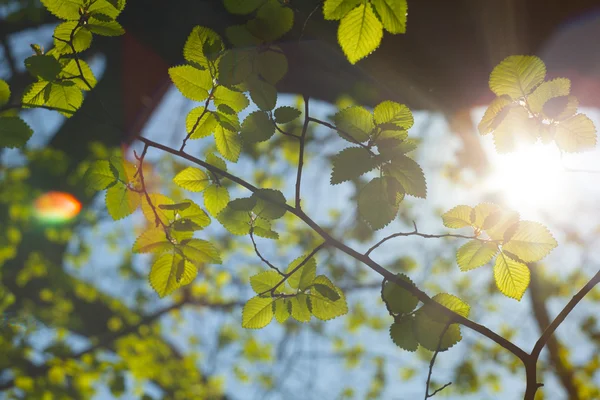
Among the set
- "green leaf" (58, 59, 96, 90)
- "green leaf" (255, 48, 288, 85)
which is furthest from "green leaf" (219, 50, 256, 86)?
"green leaf" (58, 59, 96, 90)

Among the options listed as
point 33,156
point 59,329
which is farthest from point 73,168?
point 59,329

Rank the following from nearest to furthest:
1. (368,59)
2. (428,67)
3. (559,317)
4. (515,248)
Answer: (559,317) → (515,248) → (368,59) → (428,67)

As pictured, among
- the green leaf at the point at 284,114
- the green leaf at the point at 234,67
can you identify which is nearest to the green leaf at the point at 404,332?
the green leaf at the point at 284,114

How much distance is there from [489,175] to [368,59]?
11.4ft

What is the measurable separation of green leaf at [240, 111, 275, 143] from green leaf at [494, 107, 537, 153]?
50 cm

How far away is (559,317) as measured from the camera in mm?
803

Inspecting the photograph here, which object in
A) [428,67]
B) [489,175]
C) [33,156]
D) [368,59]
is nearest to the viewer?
[368,59]

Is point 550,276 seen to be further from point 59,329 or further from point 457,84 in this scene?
point 59,329

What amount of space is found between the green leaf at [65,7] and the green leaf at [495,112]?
901 millimetres

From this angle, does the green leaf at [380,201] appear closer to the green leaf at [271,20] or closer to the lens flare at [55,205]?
the green leaf at [271,20]

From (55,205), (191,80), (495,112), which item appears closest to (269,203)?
(191,80)

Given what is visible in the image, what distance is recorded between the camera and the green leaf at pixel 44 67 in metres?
0.86

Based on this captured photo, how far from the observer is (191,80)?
0.92 metres

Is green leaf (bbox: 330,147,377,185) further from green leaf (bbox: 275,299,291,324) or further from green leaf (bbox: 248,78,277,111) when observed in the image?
green leaf (bbox: 275,299,291,324)
